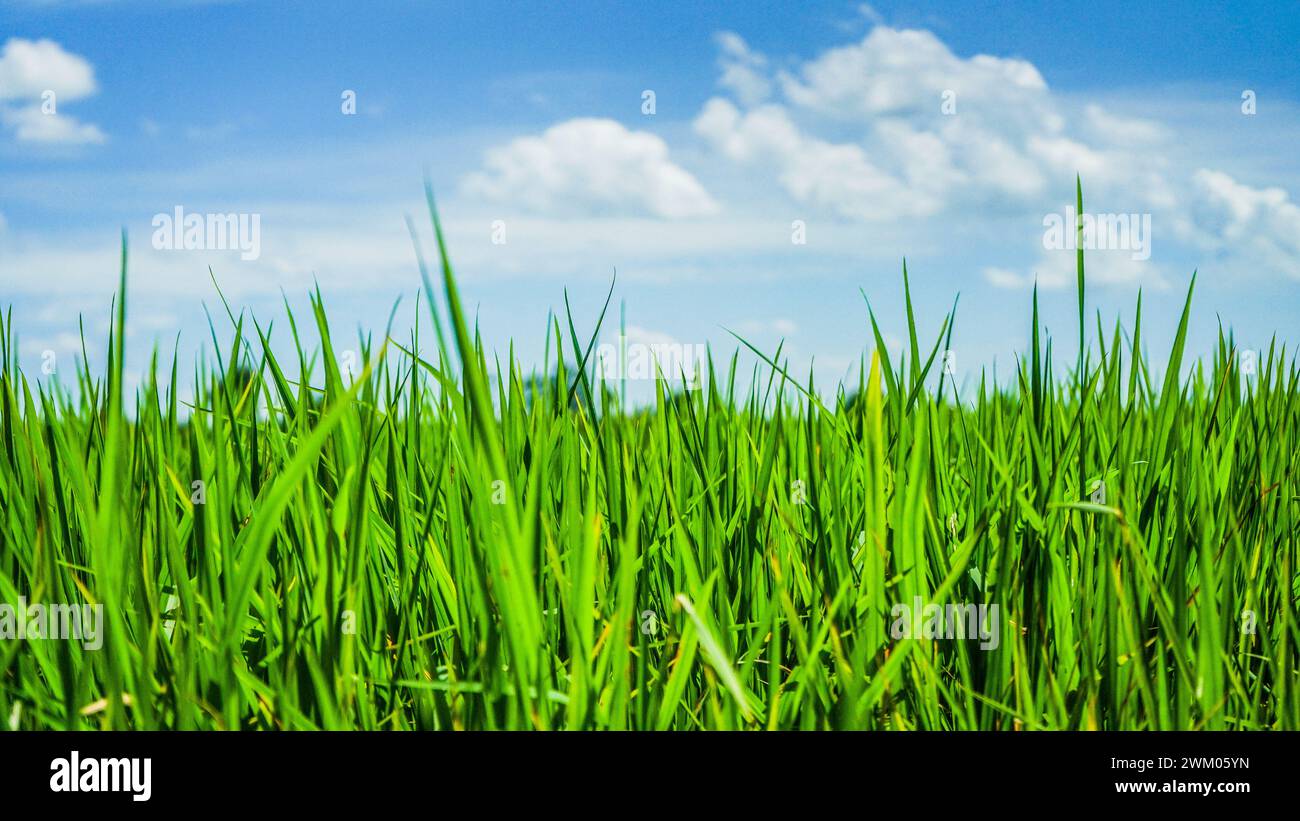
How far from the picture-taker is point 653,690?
35.3 inches

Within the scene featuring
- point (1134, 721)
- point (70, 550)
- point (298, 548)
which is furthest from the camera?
point (70, 550)

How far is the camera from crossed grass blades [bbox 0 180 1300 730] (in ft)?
2.81

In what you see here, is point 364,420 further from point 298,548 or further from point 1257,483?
point 1257,483

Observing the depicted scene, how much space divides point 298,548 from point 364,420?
0.81ft

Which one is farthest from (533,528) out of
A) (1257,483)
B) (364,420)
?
(1257,483)

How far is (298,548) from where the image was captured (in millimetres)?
1138

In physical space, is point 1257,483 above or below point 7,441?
below

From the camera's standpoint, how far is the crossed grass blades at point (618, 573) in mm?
856

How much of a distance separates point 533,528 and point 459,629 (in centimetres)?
29

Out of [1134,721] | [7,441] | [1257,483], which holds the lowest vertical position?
[1134,721]

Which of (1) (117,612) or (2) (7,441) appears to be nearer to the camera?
(1) (117,612)

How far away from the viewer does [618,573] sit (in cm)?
99
